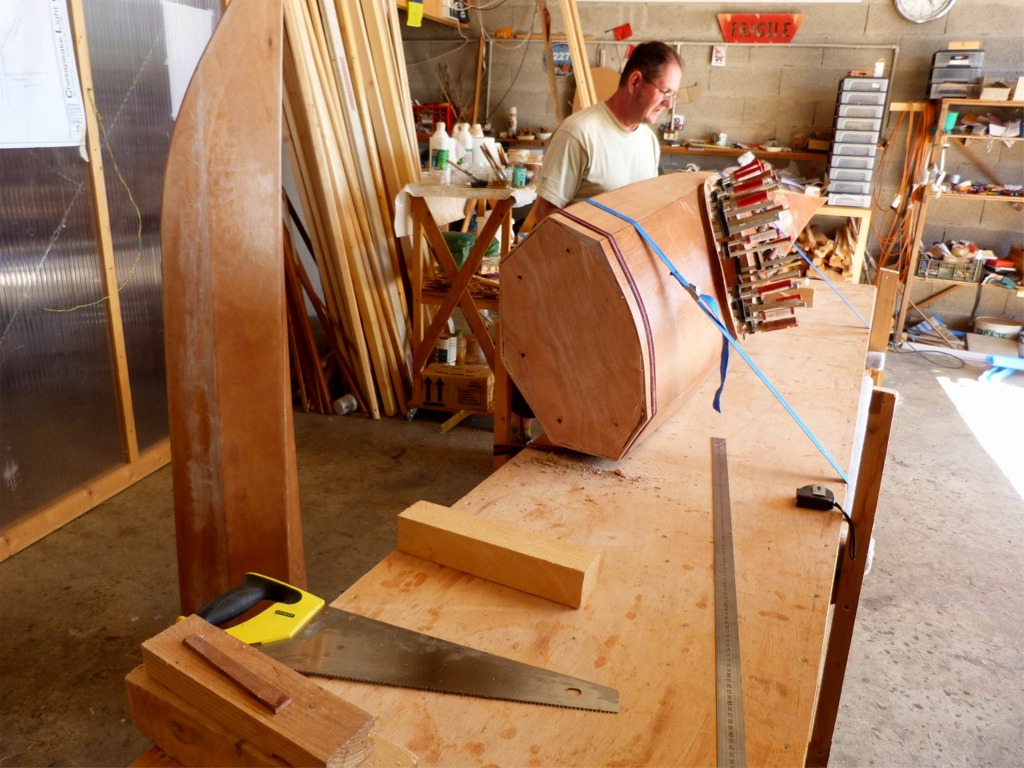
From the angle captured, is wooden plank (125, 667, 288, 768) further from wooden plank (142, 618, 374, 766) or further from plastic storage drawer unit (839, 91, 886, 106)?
plastic storage drawer unit (839, 91, 886, 106)

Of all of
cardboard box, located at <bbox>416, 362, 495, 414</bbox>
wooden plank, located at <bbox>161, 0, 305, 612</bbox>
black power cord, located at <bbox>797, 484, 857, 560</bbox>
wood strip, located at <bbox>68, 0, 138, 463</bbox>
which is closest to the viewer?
wooden plank, located at <bbox>161, 0, 305, 612</bbox>

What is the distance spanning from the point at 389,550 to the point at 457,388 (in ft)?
4.02

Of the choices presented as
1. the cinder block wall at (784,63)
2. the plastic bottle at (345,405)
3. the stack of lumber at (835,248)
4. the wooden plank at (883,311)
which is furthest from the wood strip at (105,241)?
the stack of lumber at (835,248)

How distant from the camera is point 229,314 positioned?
1.33 m

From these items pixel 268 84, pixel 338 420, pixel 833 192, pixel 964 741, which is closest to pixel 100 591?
pixel 338 420

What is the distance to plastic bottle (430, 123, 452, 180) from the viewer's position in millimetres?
3939

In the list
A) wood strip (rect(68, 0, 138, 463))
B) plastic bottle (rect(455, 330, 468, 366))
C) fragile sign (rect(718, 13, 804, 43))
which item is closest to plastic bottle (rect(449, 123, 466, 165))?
plastic bottle (rect(455, 330, 468, 366))

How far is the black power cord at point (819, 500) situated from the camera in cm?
145

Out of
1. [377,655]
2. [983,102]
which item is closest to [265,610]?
[377,655]

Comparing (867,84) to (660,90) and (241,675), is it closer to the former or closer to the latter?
(660,90)

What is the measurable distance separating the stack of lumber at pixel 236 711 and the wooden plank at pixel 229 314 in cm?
50

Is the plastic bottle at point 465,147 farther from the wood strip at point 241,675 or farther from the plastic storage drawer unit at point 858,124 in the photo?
the wood strip at point 241,675

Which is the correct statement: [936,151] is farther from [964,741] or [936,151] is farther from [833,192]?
[964,741]

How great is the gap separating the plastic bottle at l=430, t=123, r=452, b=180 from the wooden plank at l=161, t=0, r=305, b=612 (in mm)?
2638
